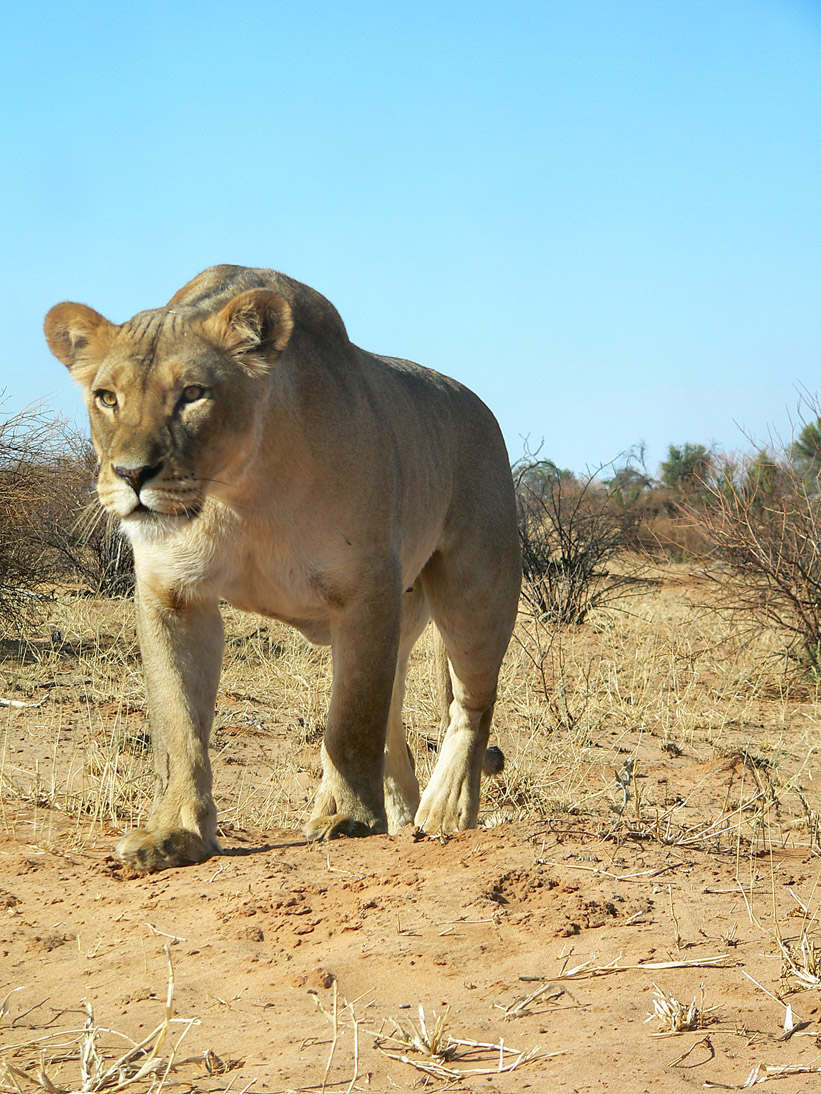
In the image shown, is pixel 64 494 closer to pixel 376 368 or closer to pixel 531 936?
pixel 376 368

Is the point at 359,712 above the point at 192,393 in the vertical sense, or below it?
below

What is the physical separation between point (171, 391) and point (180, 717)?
42.3 inches

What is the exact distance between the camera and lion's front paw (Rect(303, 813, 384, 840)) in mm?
3803

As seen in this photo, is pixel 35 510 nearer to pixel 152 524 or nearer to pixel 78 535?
pixel 78 535

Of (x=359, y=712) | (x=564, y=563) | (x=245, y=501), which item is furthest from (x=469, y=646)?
(x=564, y=563)

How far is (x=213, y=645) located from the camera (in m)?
3.94

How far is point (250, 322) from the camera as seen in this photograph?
11.7ft

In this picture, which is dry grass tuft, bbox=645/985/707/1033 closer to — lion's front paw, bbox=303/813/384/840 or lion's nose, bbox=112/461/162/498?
lion's front paw, bbox=303/813/384/840

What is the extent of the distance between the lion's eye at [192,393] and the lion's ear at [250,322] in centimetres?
23

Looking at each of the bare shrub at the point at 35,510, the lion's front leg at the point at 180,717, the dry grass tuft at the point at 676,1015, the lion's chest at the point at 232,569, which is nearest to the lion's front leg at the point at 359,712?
the lion's chest at the point at 232,569

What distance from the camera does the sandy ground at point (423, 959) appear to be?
7.11 ft

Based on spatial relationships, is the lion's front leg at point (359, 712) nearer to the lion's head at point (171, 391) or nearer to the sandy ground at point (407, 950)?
the sandy ground at point (407, 950)

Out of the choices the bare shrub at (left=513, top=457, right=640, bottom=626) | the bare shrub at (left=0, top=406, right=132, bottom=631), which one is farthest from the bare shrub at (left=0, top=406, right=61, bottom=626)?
the bare shrub at (left=513, top=457, right=640, bottom=626)

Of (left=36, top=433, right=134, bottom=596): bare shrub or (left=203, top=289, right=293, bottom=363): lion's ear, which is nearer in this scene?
(left=203, top=289, right=293, bottom=363): lion's ear
